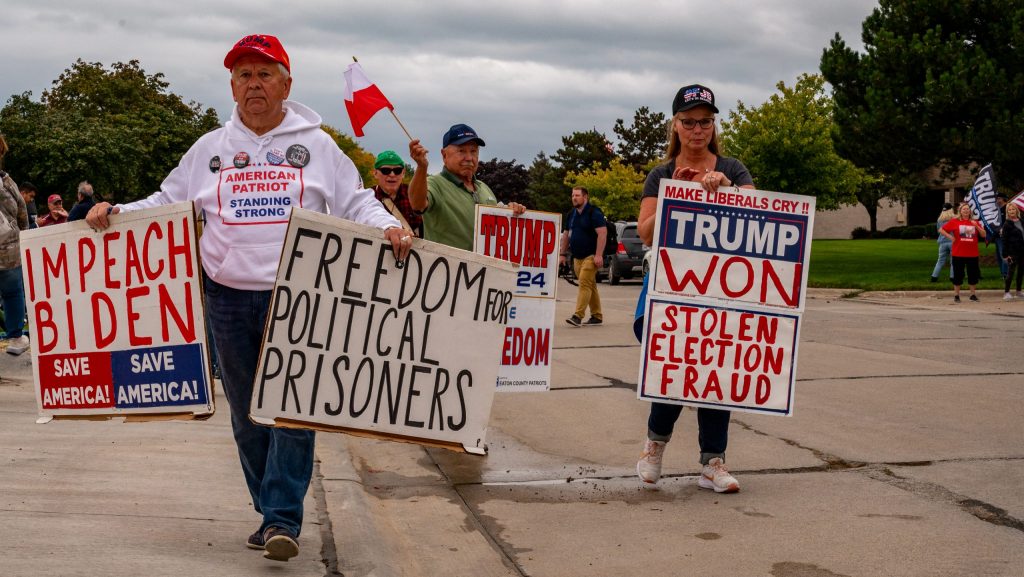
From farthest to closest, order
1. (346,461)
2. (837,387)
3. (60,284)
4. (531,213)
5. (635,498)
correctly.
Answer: (837,387) → (531,213) → (346,461) → (635,498) → (60,284)

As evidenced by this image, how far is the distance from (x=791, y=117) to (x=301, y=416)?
4385cm

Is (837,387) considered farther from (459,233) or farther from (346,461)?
(346,461)

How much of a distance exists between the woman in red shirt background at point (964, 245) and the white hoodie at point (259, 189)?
1864 centimetres

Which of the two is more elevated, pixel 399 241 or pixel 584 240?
pixel 399 241

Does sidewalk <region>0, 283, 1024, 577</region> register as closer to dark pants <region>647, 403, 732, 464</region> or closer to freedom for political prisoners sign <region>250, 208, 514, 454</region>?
dark pants <region>647, 403, 732, 464</region>

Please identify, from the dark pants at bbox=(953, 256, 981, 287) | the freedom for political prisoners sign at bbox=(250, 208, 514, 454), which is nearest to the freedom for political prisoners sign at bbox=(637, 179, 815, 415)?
the freedom for political prisoners sign at bbox=(250, 208, 514, 454)

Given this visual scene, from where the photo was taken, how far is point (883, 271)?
109 ft

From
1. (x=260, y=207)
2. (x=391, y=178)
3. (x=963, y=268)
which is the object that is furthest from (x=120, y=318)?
(x=963, y=268)

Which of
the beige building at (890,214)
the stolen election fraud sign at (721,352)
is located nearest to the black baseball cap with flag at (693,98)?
the stolen election fraud sign at (721,352)

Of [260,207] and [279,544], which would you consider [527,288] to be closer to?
[260,207]

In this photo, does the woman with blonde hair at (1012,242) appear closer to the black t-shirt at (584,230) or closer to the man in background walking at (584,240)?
the man in background walking at (584,240)

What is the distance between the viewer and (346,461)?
6938mm

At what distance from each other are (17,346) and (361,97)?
548 centimetres

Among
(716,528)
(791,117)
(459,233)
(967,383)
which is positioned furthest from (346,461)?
(791,117)
